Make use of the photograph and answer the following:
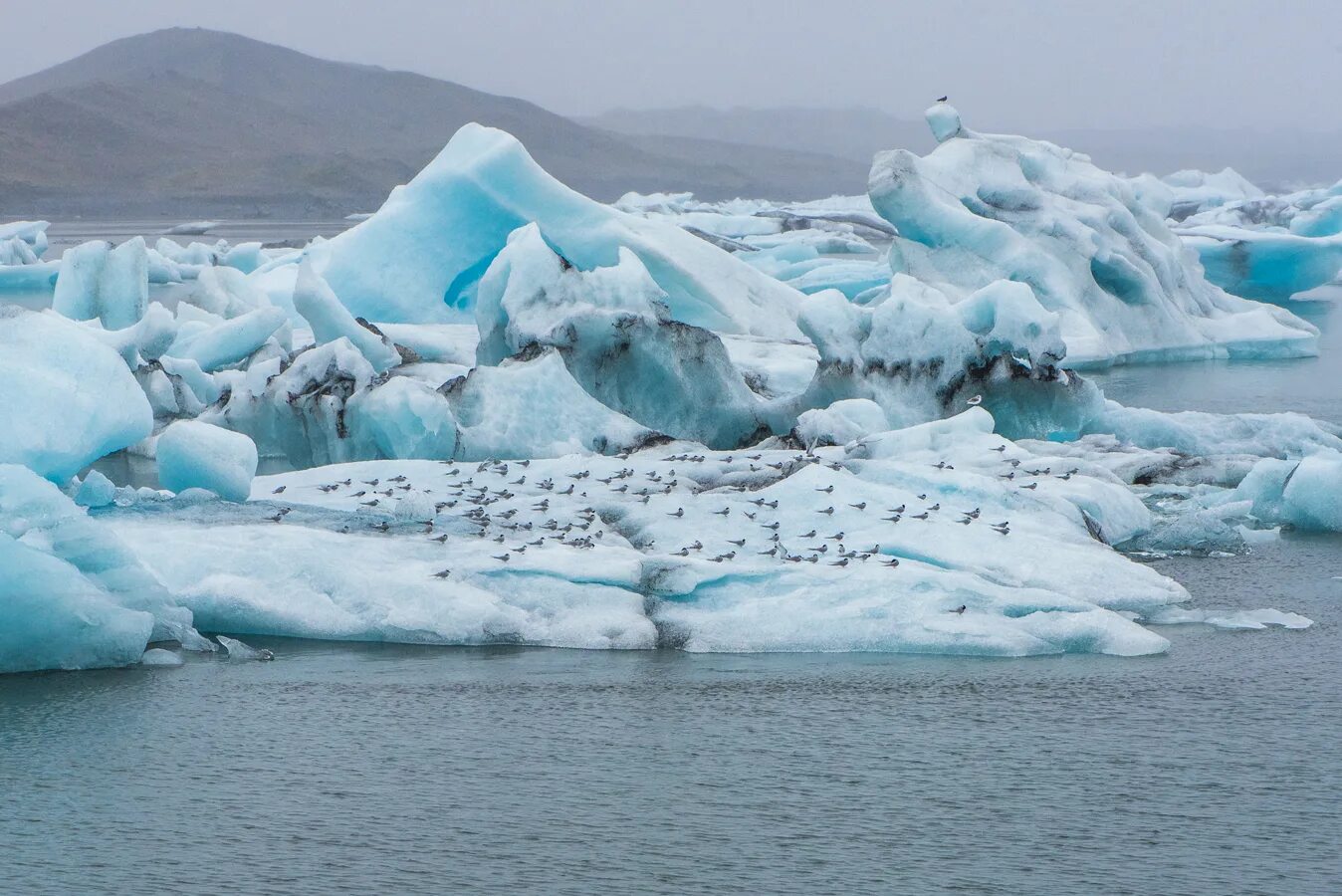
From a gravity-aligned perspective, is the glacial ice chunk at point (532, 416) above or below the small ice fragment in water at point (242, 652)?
above

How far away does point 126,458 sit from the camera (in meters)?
14.1

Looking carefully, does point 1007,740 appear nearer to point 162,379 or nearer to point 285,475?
point 285,475

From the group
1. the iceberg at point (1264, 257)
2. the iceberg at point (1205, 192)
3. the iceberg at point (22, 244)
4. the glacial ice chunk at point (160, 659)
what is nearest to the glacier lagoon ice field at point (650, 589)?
the glacial ice chunk at point (160, 659)

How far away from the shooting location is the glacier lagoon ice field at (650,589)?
6.10 m

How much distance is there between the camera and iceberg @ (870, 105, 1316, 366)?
1953 cm

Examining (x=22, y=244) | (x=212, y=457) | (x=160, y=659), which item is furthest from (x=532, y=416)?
(x=22, y=244)

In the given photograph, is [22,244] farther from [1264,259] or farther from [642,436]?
[1264,259]

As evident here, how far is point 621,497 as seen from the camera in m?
10.2

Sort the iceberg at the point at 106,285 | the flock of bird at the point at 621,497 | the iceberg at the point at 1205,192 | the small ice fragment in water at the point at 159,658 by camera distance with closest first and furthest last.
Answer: the small ice fragment in water at the point at 159,658
the flock of bird at the point at 621,497
the iceberg at the point at 106,285
the iceberg at the point at 1205,192

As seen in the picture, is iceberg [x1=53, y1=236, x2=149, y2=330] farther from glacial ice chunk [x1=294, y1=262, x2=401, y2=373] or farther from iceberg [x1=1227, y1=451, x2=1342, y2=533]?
iceberg [x1=1227, y1=451, x2=1342, y2=533]

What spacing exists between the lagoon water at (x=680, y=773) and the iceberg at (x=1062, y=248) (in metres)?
11.7

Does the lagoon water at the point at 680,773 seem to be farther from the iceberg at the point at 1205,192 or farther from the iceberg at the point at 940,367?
the iceberg at the point at 1205,192

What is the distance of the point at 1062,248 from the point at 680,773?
48.1ft

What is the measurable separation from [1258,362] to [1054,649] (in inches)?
572
